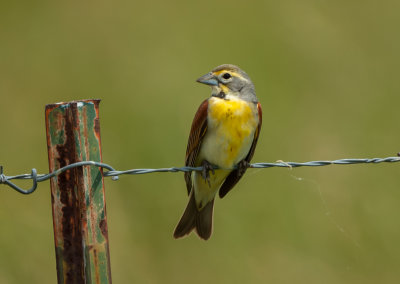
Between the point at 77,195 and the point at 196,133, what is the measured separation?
1799 mm

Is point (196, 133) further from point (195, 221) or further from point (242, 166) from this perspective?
point (195, 221)

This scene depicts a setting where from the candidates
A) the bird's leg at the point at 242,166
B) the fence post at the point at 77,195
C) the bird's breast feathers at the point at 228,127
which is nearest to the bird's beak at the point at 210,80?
the bird's breast feathers at the point at 228,127

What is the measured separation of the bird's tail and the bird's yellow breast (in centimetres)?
55

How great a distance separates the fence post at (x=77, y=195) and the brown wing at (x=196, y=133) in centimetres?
165

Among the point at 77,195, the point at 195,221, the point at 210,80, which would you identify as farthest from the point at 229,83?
the point at 77,195

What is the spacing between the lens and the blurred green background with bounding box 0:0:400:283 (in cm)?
658

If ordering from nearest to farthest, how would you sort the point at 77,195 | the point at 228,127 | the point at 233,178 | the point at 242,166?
the point at 77,195
the point at 228,127
the point at 242,166
the point at 233,178

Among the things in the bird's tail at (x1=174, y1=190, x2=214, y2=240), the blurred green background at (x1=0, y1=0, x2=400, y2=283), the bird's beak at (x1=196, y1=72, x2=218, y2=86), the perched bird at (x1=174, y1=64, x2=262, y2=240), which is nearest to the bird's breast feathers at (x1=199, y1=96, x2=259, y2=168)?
the perched bird at (x1=174, y1=64, x2=262, y2=240)

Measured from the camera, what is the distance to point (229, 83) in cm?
537

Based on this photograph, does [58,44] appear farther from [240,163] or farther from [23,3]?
[240,163]

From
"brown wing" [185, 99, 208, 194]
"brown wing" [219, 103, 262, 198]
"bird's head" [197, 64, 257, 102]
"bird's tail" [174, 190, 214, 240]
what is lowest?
"bird's tail" [174, 190, 214, 240]

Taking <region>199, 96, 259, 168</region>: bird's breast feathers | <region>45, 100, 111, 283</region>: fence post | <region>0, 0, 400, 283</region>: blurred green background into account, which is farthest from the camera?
<region>0, 0, 400, 283</region>: blurred green background

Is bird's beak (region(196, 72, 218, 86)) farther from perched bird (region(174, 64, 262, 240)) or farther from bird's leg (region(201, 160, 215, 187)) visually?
bird's leg (region(201, 160, 215, 187))

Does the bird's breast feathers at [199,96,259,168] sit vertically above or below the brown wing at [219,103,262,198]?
above
